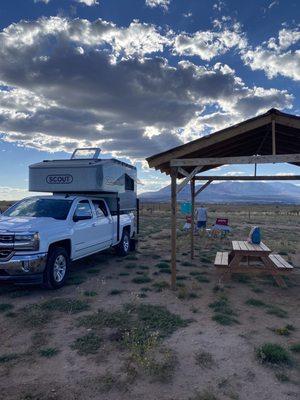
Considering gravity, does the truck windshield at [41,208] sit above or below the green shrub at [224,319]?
above

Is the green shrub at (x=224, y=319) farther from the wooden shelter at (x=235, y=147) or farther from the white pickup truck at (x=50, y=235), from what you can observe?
the white pickup truck at (x=50, y=235)

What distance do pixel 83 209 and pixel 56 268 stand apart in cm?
220

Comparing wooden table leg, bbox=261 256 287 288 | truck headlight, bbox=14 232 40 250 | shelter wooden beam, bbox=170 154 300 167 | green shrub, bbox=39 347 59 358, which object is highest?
shelter wooden beam, bbox=170 154 300 167

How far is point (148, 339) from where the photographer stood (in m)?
5.16

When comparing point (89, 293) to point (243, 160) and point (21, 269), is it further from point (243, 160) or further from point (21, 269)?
point (243, 160)

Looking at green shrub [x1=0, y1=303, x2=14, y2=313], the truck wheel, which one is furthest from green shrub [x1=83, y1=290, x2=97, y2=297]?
green shrub [x1=0, y1=303, x2=14, y2=313]

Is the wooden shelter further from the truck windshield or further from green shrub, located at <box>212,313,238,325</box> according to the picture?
the truck windshield

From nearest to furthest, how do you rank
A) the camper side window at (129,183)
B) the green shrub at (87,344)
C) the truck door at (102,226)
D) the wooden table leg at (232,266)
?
the green shrub at (87,344) → the wooden table leg at (232,266) → the truck door at (102,226) → the camper side window at (129,183)

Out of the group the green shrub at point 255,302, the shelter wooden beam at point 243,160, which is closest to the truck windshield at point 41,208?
the shelter wooden beam at point 243,160

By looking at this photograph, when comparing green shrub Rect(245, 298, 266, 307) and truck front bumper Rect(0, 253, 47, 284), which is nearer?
green shrub Rect(245, 298, 266, 307)

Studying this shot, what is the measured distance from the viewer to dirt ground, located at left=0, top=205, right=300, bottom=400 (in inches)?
158

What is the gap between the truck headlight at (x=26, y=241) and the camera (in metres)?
7.36

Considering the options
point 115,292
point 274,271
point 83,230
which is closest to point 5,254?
point 83,230

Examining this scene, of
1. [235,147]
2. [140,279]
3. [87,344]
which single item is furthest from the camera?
[235,147]
